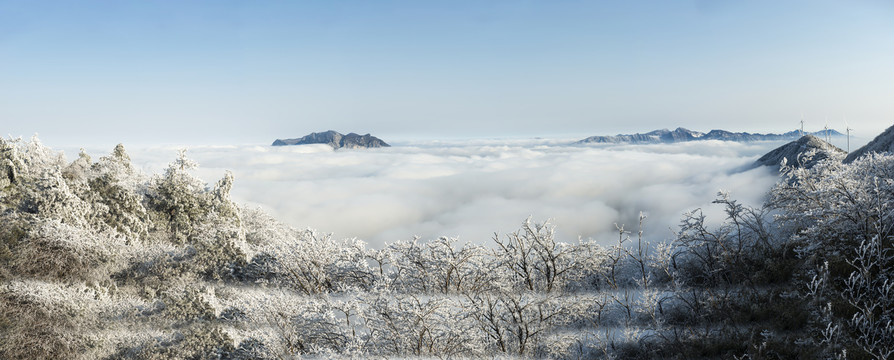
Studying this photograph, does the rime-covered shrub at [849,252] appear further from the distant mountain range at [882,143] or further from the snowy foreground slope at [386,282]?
the distant mountain range at [882,143]

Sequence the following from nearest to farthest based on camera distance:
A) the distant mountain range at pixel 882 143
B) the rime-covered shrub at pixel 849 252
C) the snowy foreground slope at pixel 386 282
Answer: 1. the rime-covered shrub at pixel 849 252
2. the snowy foreground slope at pixel 386 282
3. the distant mountain range at pixel 882 143

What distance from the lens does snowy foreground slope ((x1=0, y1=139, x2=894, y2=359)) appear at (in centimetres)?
1338

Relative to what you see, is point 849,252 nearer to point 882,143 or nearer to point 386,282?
point 386,282

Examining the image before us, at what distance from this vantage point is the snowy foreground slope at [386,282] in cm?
1338

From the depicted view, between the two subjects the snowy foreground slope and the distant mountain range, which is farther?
the distant mountain range

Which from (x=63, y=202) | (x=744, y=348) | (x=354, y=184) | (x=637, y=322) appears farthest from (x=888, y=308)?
(x=354, y=184)

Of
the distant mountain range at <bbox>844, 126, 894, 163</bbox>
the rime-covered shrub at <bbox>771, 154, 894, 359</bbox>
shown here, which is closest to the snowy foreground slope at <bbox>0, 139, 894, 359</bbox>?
the rime-covered shrub at <bbox>771, 154, 894, 359</bbox>

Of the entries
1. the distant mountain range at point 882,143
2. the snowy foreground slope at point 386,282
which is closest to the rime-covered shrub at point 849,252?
the snowy foreground slope at point 386,282

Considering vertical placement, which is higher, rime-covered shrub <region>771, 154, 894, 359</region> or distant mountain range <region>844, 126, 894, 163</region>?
distant mountain range <region>844, 126, 894, 163</region>

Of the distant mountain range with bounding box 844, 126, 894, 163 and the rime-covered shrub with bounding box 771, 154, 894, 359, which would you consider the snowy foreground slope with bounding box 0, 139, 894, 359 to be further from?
the distant mountain range with bounding box 844, 126, 894, 163

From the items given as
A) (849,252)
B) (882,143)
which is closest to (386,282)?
(849,252)

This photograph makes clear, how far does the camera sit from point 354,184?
170 m

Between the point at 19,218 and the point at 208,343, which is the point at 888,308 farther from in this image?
the point at 19,218

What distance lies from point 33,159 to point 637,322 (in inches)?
1323
